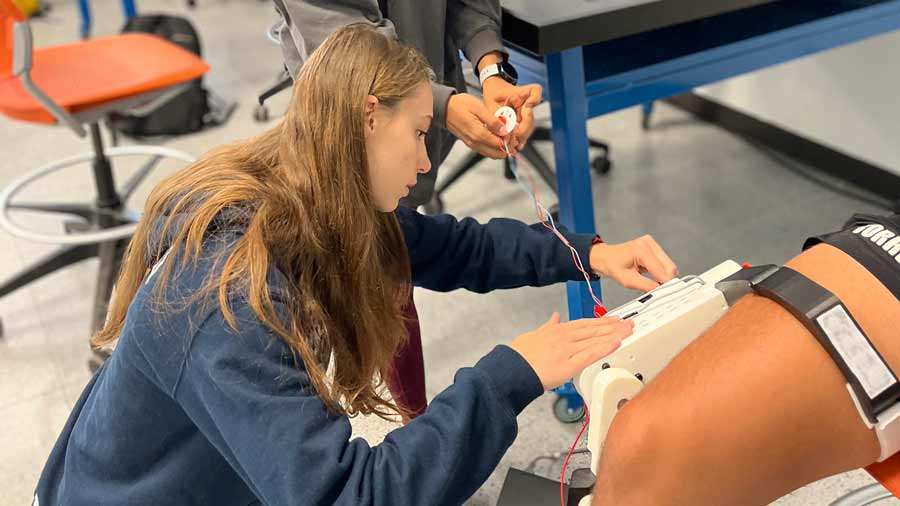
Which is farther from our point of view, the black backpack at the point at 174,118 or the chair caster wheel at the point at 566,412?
the black backpack at the point at 174,118

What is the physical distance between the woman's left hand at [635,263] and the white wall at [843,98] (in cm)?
156

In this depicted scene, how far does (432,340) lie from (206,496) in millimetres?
1003

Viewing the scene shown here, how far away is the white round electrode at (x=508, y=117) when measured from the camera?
1.21 metres

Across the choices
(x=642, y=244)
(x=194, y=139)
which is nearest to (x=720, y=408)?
(x=642, y=244)

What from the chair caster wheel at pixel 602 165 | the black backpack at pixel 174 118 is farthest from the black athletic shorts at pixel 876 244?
the black backpack at pixel 174 118

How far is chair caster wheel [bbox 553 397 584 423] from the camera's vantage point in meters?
1.65

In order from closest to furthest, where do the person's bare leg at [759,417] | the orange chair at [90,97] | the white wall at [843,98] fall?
the person's bare leg at [759,417] → the orange chair at [90,97] → the white wall at [843,98]

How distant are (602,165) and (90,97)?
148 centimetres

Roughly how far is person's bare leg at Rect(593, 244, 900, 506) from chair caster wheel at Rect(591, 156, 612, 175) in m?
1.79

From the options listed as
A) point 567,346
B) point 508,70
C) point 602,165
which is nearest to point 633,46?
point 508,70

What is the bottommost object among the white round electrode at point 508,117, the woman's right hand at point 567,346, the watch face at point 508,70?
the woman's right hand at point 567,346

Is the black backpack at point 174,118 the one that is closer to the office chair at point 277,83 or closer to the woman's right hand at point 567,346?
the office chair at point 277,83

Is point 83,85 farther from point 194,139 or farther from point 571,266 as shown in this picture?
point 571,266

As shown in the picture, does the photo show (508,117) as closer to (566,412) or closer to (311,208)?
(311,208)
